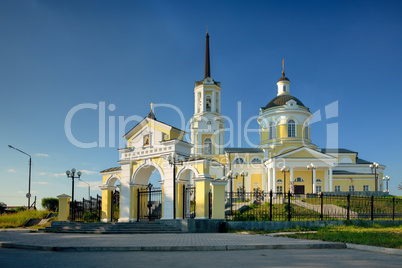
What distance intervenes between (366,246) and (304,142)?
41.9m

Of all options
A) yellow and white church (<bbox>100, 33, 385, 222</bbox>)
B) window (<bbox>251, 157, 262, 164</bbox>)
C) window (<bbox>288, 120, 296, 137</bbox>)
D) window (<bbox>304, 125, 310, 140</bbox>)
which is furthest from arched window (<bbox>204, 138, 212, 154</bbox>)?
window (<bbox>304, 125, 310, 140</bbox>)

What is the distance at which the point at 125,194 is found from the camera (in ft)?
70.1

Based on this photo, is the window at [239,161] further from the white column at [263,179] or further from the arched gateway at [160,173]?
the arched gateway at [160,173]

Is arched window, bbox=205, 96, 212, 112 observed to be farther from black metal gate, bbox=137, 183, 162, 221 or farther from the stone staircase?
the stone staircase

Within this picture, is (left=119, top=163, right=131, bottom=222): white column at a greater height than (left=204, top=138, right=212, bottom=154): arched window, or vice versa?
(left=204, top=138, right=212, bottom=154): arched window

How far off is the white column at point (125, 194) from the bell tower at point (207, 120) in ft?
98.5

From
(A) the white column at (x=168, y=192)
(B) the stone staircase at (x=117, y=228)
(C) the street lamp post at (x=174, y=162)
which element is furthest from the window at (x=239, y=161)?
(B) the stone staircase at (x=117, y=228)

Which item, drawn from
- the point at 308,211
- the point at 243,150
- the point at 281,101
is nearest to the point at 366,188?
the point at 281,101

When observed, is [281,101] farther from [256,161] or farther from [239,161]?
[239,161]

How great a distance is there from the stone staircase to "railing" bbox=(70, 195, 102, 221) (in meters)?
3.33

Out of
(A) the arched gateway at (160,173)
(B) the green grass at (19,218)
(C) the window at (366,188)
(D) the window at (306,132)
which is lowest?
(B) the green grass at (19,218)

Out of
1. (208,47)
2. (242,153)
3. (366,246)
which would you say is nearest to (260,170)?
(242,153)

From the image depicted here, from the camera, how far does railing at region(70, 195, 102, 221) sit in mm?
23109

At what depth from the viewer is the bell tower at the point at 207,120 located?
51.3 metres
